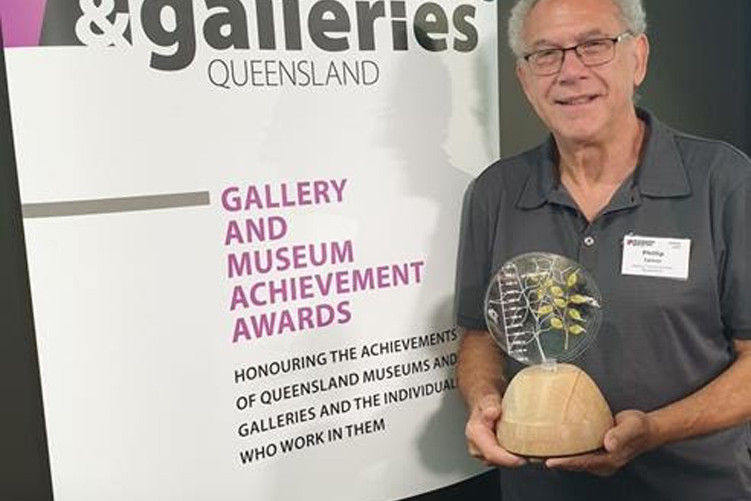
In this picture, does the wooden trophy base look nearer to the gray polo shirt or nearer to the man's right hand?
the man's right hand

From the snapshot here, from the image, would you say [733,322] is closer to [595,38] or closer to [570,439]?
[570,439]

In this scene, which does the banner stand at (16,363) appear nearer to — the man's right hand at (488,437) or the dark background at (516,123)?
the dark background at (516,123)

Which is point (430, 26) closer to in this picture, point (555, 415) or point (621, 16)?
point (621, 16)

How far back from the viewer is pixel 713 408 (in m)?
A: 1.36

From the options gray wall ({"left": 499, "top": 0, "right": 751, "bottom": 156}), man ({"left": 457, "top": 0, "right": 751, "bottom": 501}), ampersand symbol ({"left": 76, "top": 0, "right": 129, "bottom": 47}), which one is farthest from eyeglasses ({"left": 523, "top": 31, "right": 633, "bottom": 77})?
ampersand symbol ({"left": 76, "top": 0, "right": 129, "bottom": 47})

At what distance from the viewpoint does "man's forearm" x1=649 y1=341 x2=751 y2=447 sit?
1.34m

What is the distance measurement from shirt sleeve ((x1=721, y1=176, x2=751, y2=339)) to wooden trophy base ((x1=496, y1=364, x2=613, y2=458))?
0.29 metres

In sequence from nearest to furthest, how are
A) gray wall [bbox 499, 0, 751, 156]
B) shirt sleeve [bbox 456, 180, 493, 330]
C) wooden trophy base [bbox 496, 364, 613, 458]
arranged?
wooden trophy base [bbox 496, 364, 613, 458] → shirt sleeve [bbox 456, 180, 493, 330] → gray wall [bbox 499, 0, 751, 156]

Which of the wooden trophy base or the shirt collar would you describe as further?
the shirt collar

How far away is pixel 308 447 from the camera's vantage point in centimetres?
164

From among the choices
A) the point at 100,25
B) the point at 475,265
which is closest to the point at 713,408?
the point at 475,265

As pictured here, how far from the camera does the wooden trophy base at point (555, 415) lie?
4.12 ft

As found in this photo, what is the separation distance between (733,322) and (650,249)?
0.18 meters

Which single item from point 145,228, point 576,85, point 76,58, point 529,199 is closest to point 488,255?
point 529,199
